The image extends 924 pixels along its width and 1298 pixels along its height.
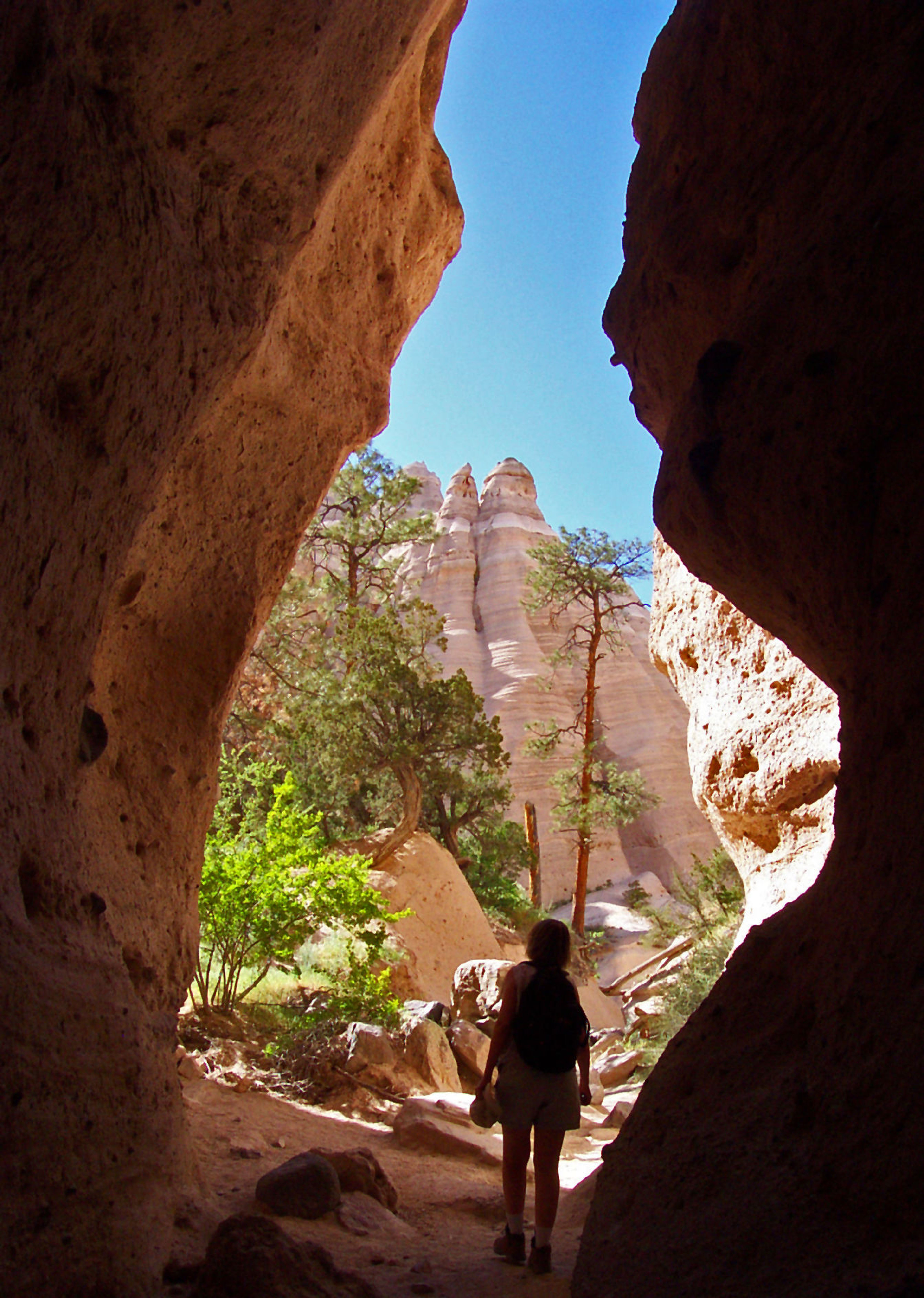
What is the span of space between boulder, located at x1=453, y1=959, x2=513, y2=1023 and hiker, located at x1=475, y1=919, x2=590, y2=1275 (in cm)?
719

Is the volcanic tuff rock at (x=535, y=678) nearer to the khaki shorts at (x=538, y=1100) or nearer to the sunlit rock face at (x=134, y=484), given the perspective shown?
the sunlit rock face at (x=134, y=484)

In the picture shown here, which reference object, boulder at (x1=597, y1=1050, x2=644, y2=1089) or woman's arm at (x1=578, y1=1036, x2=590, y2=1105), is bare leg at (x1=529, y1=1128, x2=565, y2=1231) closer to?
woman's arm at (x1=578, y1=1036, x2=590, y2=1105)

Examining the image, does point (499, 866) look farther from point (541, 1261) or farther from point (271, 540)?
point (541, 1261)

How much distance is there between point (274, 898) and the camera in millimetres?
7379

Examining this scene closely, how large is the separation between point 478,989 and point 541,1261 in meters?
7.98

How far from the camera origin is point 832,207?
3.51 m

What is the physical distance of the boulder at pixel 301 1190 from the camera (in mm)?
4055

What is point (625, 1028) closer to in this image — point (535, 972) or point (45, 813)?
point (535, 972)

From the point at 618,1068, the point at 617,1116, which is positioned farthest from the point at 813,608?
the point at 618,1068

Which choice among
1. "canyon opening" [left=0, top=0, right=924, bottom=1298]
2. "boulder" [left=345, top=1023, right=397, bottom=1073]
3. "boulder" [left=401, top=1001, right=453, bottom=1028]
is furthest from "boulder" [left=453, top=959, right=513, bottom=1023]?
"canyon opening" [left=0, top=0, right=924, bottom=1298]

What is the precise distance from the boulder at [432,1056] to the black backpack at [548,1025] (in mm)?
4778

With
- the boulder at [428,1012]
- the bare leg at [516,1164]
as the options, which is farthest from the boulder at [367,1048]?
the bare leg at [516,1164]

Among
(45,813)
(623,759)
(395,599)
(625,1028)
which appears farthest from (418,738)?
(623,759)

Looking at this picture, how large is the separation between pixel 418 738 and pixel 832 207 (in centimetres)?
1354
